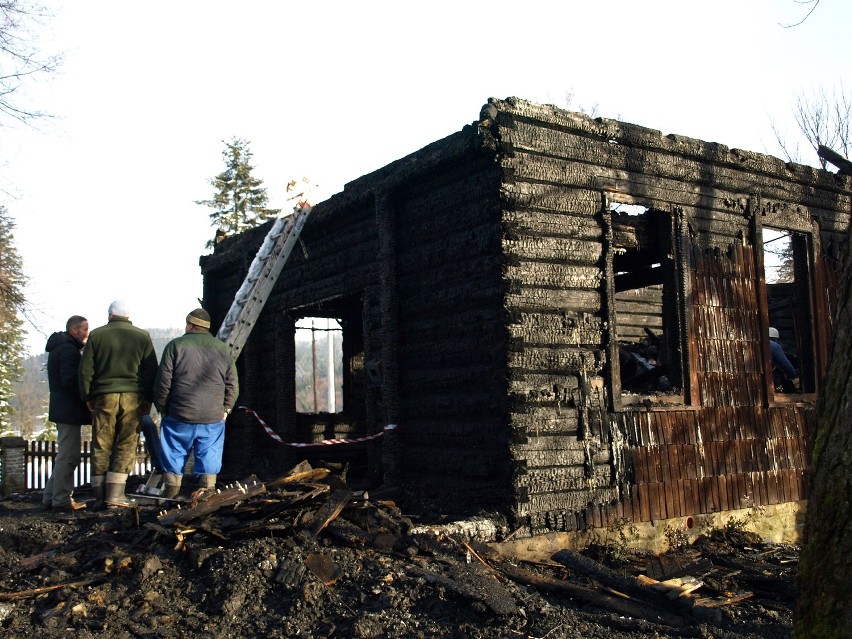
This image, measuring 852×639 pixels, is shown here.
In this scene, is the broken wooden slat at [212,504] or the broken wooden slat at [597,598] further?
the broken wooden slat at [212,504]

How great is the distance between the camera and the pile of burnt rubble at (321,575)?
561 cm

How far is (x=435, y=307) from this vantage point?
851cm

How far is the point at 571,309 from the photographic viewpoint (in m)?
8.00

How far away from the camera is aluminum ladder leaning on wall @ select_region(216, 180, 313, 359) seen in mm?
10906

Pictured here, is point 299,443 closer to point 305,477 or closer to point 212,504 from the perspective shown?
point 305,477

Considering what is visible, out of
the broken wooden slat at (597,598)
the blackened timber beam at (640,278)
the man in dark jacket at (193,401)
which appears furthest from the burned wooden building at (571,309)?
the man in dark jacket at (193,401)

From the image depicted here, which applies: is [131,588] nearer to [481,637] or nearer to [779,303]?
[481,637]

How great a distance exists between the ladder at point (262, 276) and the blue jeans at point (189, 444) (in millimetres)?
2759

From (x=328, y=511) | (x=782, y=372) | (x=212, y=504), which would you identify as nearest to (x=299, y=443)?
(x=212, y=504)

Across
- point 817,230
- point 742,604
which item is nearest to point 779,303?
point 817,230

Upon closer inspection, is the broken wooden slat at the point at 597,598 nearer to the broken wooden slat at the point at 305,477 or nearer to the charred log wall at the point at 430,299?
the charred log wall at the point at 430,299

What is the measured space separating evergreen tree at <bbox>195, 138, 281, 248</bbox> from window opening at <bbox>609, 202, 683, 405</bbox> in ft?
93.1

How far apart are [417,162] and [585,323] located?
7.98 ft

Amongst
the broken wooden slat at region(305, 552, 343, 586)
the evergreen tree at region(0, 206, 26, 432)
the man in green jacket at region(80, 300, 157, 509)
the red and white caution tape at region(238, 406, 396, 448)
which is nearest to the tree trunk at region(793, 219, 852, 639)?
the broken wooden slat at region(305, 552, 343, 586)
